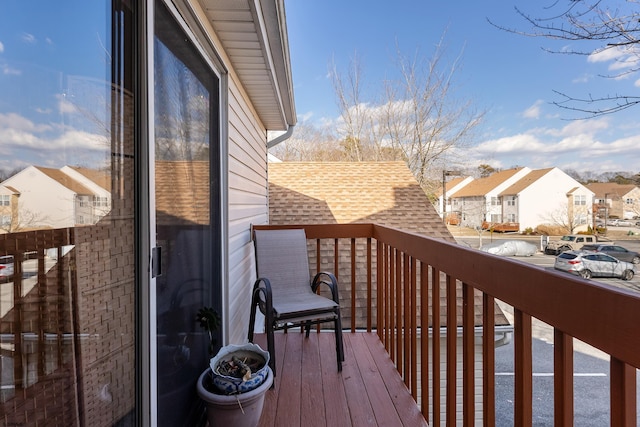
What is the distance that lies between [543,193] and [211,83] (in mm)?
8174

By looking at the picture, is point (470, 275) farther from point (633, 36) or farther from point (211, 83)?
point (633, 36)

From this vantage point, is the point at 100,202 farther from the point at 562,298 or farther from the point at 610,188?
the point at 610,188

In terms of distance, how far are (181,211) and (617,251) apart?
3.38m

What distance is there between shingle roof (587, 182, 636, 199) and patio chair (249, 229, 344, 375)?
3.05 meters

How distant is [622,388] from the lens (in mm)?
783

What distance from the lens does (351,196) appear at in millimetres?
7594

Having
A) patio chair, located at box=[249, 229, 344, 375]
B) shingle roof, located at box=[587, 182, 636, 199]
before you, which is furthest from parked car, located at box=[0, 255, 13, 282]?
shingle roof, located at box=[587, 182, 636, 199]

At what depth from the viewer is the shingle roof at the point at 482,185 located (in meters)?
14.9

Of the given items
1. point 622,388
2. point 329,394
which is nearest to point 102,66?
point 622,388

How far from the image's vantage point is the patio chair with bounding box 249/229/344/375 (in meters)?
2.59

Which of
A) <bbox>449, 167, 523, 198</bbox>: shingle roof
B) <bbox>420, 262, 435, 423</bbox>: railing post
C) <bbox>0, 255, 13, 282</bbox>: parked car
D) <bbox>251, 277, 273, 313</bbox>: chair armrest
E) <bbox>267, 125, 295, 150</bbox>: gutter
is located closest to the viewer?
<bbox>0, 255, 13, 282</bbox>: parked car

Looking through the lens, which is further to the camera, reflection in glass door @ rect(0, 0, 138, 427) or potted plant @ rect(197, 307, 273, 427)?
potted plant @ rect(197, 307, 273, 427)

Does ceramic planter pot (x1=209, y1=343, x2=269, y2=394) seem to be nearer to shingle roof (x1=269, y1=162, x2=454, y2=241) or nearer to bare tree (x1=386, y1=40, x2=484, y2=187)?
shingle roof (x1=269, y1=162, x2=454, y2=241)

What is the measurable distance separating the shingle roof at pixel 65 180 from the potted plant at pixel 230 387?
1.06 metres
